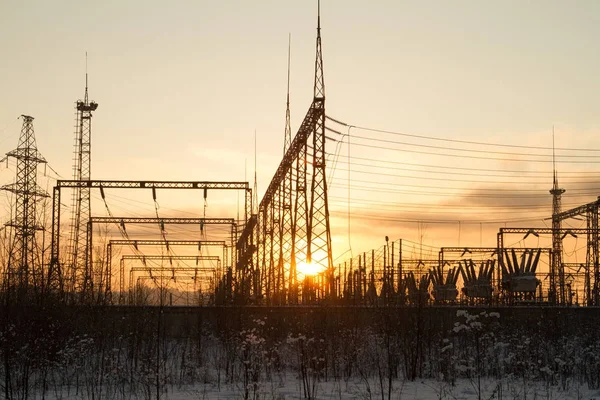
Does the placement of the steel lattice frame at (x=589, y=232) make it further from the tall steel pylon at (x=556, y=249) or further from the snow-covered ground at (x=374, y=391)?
the snow-covered ground at (x=374, y=391)

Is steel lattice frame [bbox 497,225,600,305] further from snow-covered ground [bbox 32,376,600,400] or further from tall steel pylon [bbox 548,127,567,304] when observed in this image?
snow-covered ground [bbox 32,376,600,400]

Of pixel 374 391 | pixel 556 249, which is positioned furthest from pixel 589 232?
pixel 374 391

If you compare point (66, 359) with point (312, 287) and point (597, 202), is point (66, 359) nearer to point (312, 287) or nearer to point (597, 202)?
point (312, 287)

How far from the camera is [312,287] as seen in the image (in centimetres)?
3216

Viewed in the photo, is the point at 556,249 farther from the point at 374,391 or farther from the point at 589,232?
the point at 374,391

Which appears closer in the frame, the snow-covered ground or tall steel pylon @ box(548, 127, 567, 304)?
the snow-covered ground

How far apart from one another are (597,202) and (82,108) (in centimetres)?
3464

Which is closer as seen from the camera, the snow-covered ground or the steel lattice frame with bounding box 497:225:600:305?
the snow-covered ground

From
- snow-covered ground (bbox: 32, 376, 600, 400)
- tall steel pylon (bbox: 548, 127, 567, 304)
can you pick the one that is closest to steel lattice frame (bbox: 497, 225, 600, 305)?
tall steel pylon (bbox: 548, 127, 567, 304)

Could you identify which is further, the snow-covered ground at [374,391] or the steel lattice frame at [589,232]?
the steel lattice frame at [589,232]

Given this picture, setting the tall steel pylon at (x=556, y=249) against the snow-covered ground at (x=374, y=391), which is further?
the tall steel pylon at (x=556, y=249)

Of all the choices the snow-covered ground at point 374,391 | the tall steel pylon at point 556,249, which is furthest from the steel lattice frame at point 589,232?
the snow-covered ground at point 374,391

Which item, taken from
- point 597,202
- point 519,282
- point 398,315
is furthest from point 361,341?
point 597,202

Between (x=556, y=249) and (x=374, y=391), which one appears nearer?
(x=374, y=391)
